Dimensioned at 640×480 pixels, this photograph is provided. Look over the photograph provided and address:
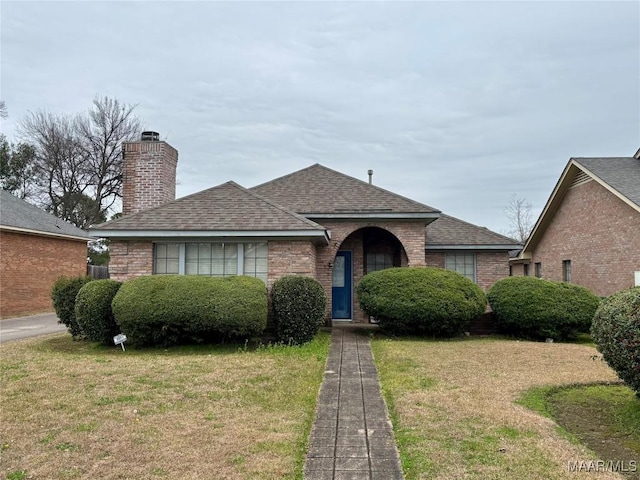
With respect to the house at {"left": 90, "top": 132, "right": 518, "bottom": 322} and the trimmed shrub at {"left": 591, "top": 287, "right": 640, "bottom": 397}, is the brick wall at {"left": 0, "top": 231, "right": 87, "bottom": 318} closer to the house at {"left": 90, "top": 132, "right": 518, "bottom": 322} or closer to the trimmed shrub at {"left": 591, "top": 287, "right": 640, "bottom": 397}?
the house at {"left": 90, "top": 132, "right": 518, "bottom": 322}

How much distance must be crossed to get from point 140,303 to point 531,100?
1413cm

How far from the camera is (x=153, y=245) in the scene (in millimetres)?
11008

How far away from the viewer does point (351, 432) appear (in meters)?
4.64

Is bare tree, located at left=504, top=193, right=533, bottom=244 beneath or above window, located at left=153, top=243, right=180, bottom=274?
above

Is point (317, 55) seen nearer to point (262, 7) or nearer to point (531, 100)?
point (262, 7)

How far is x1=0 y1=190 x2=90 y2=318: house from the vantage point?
17.3 meters

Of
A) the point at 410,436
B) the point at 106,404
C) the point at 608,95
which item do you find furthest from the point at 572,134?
the point at 106,404

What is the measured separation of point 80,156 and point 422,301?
31.5m

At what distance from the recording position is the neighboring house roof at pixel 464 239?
1488 centimetres

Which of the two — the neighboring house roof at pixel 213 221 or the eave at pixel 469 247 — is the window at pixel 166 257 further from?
the eave at pixel 469 247

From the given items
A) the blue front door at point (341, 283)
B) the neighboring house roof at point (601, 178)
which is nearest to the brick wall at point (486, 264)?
the blue front door at point (341, 283)

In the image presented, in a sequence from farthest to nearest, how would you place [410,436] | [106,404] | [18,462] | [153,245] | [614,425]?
[153,245], [106,404], [614,425], [410,436], [18,462]

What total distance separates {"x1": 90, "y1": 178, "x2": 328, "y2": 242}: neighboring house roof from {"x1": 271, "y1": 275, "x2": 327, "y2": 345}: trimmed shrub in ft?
4.14

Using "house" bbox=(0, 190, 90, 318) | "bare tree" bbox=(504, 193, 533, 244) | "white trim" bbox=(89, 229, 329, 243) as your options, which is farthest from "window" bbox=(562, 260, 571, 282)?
"bare tree" bbox=(504, 193, 533, 244)
